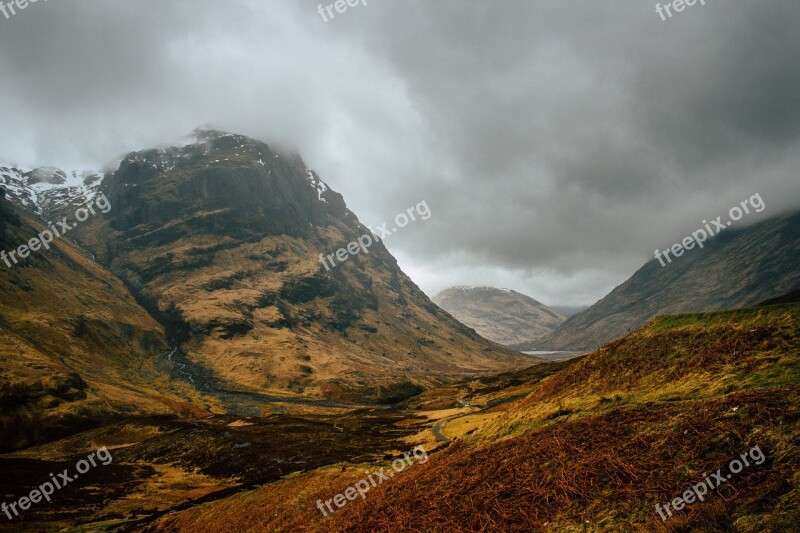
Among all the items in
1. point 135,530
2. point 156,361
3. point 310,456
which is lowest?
point 310,456

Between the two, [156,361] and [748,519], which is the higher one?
[156,361]

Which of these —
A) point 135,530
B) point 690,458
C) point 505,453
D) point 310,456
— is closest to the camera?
point 690,458

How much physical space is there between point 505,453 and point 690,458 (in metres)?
5.03

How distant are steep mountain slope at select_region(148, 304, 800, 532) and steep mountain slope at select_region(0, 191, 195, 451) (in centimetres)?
11013

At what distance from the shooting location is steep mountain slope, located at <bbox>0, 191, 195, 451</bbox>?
298 feet

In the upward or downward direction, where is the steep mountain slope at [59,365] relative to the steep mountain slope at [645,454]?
upward

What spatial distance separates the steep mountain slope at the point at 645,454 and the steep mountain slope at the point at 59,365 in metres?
110

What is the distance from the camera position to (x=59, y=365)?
4373 inches

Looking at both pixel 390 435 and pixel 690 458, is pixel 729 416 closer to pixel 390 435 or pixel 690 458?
pixel 690 458

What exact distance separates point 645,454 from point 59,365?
14771cm

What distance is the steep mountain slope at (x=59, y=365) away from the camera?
90.7m

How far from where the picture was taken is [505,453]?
1162 centimetres

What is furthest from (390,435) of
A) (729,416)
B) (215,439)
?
(729,416)

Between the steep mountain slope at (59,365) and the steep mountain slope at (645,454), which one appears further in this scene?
the steep mountain slope at (59,365)
